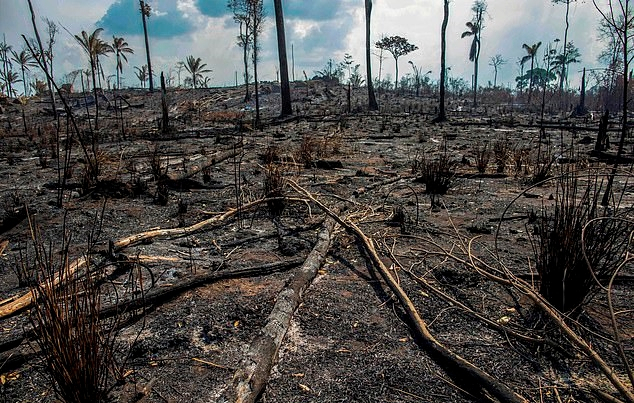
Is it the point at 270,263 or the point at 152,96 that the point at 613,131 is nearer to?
the point at 270,263

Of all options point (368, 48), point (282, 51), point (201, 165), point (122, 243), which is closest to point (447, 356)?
point (122, 243)

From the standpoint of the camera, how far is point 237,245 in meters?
3.83

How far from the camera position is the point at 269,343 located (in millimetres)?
2090

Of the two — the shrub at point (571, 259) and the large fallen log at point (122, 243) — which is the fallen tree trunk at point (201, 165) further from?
the shrub at point (571, 259)

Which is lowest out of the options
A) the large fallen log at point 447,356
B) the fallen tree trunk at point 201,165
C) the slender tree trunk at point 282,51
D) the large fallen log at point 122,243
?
the large fallen log at point 447,356

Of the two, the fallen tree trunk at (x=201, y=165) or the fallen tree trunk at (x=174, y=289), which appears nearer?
the fallen tree trunk at (x=174, y=289)

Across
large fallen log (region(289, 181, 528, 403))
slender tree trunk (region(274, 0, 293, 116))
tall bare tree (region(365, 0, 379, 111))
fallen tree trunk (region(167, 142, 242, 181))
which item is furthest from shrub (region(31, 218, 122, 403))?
tall bare tree (region(365, 0, 379, 111))

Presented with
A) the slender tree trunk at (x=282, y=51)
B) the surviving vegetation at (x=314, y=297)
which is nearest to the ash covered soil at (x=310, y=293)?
the surviving vegetation at (x=314, y=297)

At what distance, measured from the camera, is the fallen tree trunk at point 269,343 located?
5.83 ft

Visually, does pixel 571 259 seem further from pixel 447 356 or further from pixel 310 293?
pixel 310 293

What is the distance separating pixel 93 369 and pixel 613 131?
16979mm

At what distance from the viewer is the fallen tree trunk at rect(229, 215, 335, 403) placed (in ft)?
5.83

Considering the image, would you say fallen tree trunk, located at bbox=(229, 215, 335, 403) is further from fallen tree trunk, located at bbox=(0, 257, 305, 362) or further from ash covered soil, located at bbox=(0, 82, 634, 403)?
fallen tree trunk, located at bbox=(0, 257, 305, 362)

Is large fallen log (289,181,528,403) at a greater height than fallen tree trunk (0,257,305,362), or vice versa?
fallen tree trunk (0,257,305,362)
